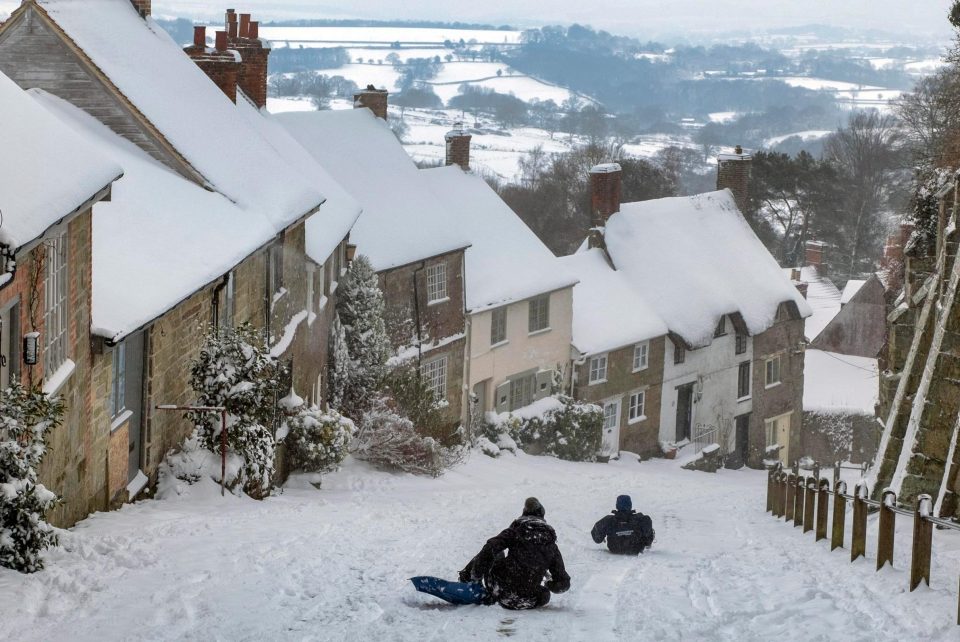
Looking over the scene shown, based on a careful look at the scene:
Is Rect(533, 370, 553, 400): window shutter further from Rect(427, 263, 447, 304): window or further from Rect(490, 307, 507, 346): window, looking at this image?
Rect(427, 263, 447, 304): window

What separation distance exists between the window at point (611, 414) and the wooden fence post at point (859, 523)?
2465 centimetres

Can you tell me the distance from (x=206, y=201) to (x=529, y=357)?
56.7 ft

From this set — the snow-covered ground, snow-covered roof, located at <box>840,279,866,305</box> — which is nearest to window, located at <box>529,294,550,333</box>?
the snow-covered ground

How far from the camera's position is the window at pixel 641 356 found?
124 feet

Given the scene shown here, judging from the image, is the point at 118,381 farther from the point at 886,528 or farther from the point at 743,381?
the point at 743,381

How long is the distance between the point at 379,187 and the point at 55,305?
66.9ft

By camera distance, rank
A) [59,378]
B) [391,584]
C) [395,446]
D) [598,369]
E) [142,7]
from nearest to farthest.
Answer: [391,584], [59,378], [395,446], [142,7], [598,369]

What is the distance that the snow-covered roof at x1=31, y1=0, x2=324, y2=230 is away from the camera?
766 inches

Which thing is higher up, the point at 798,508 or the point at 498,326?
the point at 798,508

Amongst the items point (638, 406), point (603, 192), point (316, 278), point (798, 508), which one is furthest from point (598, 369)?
point (798, 508)

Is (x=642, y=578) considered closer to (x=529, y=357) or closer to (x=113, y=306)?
(x=113, y=306)

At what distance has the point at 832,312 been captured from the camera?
56312 millimetres

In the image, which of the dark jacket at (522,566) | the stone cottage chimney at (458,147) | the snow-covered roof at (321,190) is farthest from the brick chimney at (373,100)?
the dark jacket at (522,566)

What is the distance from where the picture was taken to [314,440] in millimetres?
19969
